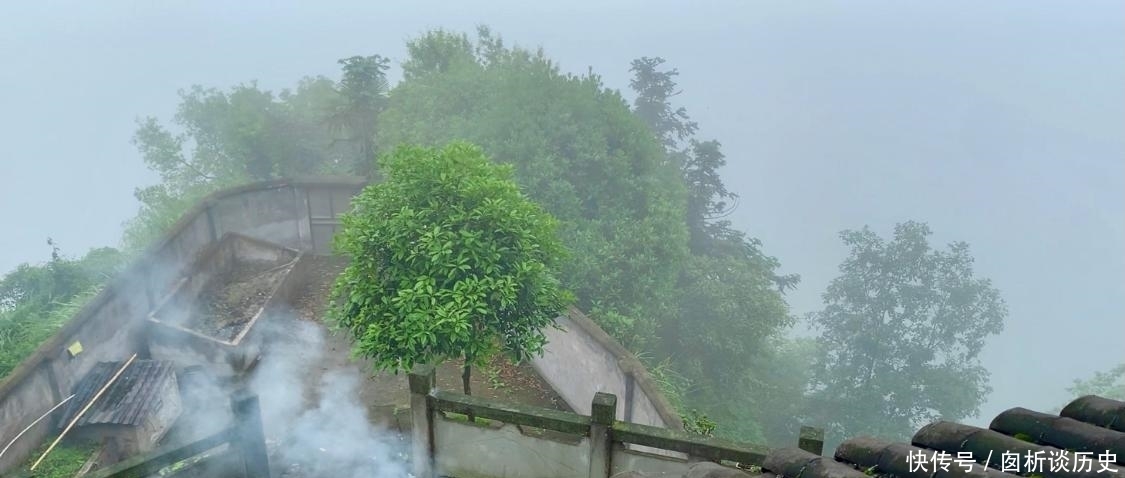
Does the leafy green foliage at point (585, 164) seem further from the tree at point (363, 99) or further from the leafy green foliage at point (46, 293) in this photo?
the leafy green foliage at point (46, 293)


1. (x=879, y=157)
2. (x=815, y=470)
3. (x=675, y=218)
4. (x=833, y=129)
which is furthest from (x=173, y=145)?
(x=833, y=129)

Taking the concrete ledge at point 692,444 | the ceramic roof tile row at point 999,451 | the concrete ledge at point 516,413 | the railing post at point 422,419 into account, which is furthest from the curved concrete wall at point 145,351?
the ceramic roof tile row at point 999,451

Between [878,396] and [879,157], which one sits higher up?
[879,157]

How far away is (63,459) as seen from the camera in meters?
10.8

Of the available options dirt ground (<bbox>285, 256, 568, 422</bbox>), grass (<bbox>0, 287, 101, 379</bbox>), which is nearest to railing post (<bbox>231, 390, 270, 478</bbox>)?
dirt ground (<bbox>285, 256, 568, 422</bbox>)

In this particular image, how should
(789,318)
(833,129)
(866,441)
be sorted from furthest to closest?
(833,129) < (789,318) < (866,441)

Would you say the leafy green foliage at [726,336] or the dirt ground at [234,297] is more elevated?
the dirt ground at [234,297]

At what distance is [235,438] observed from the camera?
819 centimetres

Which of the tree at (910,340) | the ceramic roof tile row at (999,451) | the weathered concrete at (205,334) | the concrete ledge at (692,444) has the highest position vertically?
the weathered concrete at (205,334)

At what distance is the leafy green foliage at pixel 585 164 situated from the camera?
17125 mm

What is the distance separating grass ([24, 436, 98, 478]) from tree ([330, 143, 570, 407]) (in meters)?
4.70

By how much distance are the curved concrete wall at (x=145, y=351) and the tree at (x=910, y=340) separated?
19.7 meters

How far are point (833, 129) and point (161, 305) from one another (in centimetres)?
17591

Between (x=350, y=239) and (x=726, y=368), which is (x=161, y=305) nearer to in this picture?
(x=350, y=239)
